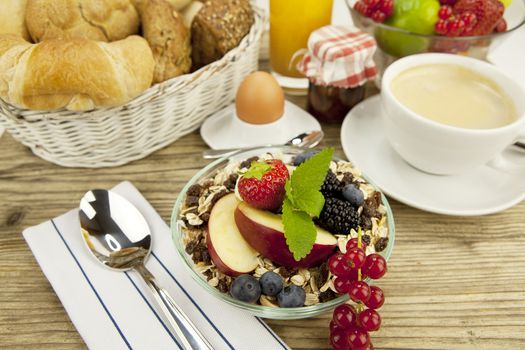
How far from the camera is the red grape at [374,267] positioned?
2.02ft

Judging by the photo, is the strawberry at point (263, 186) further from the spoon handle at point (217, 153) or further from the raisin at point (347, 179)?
the spoon handle at point (217, 153)

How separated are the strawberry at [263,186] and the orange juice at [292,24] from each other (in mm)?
619

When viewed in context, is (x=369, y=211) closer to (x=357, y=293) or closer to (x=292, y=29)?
(x=357, y=293)

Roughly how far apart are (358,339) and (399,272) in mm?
214

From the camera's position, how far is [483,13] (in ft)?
3.44

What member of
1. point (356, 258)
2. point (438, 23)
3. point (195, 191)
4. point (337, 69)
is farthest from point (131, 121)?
point (438, 23)

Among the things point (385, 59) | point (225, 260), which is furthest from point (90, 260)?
point (385, 59)

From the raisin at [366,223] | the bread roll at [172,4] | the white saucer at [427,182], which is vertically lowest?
the white saucer at [427,182]

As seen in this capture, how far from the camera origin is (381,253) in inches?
27.6

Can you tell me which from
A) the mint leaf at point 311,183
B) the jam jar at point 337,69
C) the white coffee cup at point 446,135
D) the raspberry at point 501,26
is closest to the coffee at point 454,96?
the white coffee cup at point 446,135

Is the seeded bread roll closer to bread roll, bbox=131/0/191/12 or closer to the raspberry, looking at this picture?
bread roll, bbox=131/0/191/12

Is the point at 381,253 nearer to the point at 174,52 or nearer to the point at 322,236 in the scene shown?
the point at 322,236

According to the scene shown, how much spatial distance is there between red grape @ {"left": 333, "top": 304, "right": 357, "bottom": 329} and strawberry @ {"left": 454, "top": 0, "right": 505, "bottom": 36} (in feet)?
2.43

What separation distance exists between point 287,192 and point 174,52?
0.49 meters
